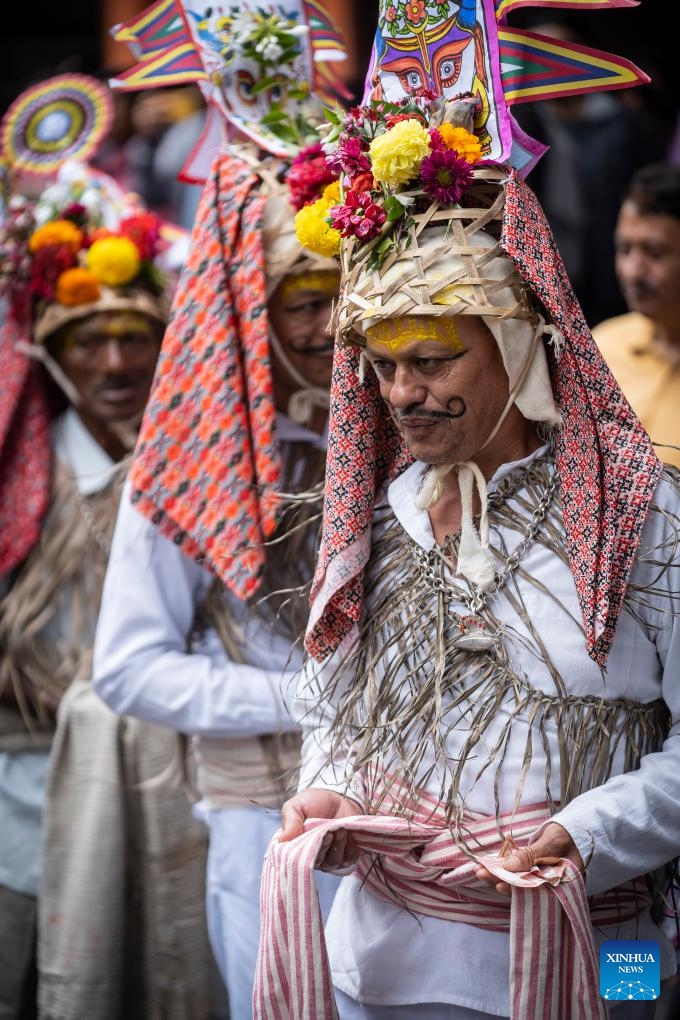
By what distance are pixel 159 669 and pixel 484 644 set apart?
1.07 metres

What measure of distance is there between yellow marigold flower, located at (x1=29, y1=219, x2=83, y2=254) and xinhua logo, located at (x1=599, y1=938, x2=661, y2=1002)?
272cm

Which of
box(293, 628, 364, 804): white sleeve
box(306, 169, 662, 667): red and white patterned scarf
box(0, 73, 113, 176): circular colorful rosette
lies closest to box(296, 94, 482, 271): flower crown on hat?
box(306, 169, 662, 667): red and white patterned scarf

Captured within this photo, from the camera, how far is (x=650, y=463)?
2174 millimetres

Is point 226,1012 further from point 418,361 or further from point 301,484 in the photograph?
point 418,361

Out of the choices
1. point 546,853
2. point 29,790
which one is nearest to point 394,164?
point 546,853

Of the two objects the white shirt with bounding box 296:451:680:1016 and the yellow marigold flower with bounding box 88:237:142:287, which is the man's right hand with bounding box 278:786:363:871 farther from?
the yellow marigold flower with bounding box 88:237:142:287

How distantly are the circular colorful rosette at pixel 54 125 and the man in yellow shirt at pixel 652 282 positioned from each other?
1.79 meters

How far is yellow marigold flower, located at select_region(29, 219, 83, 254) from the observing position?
13.1ft

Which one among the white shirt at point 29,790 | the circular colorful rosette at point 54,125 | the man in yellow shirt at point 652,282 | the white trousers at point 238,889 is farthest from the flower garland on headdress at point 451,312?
the circular colorful rosette at point 54,125

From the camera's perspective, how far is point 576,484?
221 cm

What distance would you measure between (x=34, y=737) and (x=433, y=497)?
2073mm

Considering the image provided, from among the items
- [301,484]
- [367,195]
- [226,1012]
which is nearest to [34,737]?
[226,1012]

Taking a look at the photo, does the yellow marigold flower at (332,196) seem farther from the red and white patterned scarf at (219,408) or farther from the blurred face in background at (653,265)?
the blurred face in background at (653,265)

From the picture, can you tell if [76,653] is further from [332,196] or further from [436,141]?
[436,141]
